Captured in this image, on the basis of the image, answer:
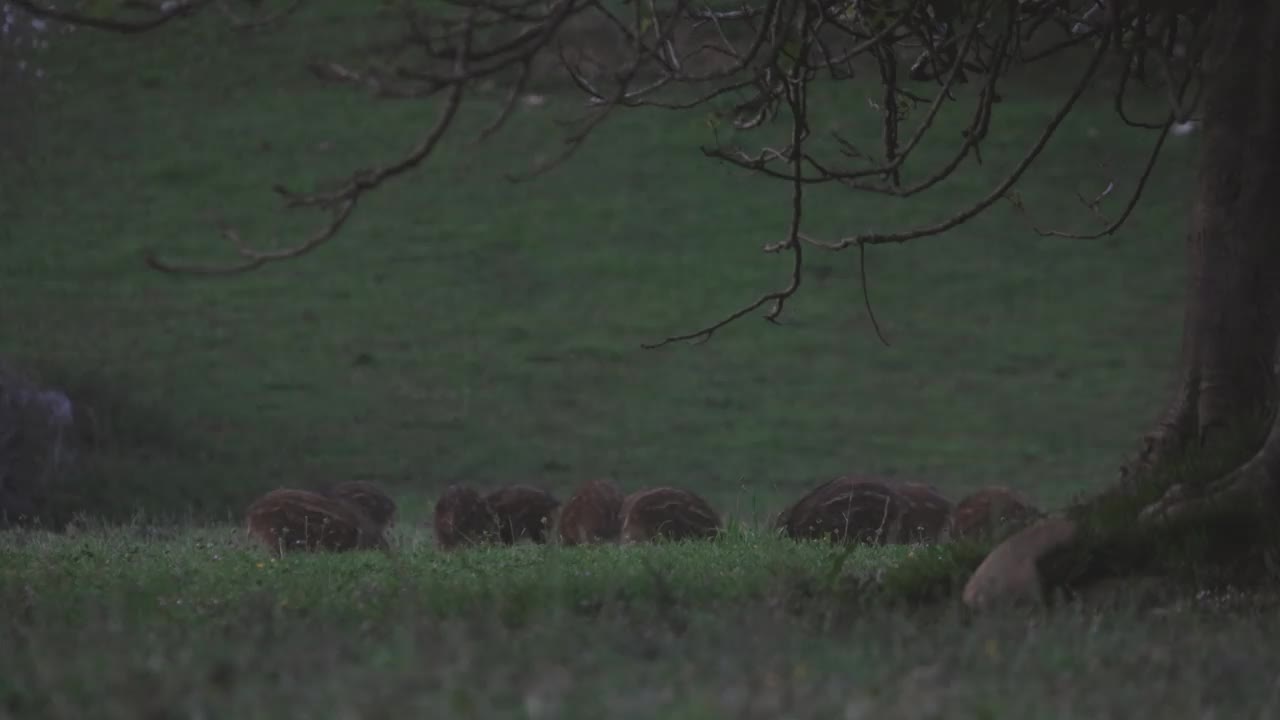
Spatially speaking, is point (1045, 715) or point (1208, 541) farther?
point (1208, 541)

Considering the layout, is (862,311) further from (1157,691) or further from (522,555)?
(1157,691)

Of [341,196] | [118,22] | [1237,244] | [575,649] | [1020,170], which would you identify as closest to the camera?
[575,649]

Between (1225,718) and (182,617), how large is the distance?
3.39 meters

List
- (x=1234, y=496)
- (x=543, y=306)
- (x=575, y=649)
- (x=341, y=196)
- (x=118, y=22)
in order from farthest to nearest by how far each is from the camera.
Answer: (x=543, y=306)
(x=1234, y=496)
(x=341, y=196)
(x=118, y=22)
(x=575, y=649)

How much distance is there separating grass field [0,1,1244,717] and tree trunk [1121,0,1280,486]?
1609mm

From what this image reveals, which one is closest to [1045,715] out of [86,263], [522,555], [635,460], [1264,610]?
[1264,610]

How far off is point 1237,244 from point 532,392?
538 inches

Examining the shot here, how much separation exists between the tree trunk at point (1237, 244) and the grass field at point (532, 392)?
1609 mm

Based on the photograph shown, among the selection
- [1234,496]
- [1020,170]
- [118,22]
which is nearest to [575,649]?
[118,22]

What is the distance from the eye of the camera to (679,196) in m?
26.3

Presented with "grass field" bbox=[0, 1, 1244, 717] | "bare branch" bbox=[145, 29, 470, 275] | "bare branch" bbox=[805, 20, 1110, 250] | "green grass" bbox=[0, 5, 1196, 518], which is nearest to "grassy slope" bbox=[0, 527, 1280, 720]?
"grass field" bbox=[0, 1, 1244, 717]

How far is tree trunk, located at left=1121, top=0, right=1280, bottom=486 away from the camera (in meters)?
7.34

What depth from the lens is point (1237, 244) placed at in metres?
7.37

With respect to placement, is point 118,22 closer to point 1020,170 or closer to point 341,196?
point 341,196
